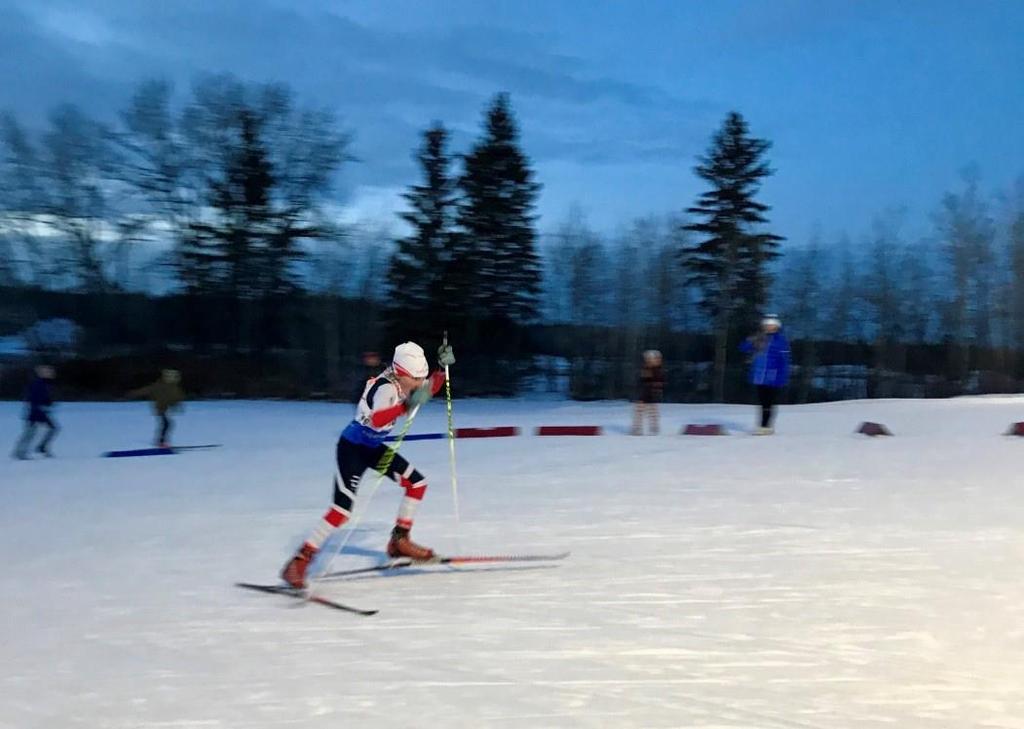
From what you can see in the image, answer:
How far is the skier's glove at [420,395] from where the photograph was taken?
709cm

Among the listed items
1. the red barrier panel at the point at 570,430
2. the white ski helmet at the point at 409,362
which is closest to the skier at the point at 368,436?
the white ski helmet at the point at 409,362

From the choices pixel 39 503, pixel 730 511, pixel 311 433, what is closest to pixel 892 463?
pixel 730 511

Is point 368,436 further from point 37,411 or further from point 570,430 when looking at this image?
point 37,411

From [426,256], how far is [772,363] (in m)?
26.6

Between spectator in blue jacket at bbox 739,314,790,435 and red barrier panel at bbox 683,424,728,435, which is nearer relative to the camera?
spectator in blue jacket at bbox 739,314,790,435

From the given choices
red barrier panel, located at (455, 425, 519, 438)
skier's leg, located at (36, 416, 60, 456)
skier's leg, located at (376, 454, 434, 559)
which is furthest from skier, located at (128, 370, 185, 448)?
skier's leg, located at (376, 454, 434, 559)

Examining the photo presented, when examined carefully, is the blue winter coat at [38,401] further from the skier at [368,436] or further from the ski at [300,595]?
the skier at [368,436]

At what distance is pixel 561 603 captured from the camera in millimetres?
6496

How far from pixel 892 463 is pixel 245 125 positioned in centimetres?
3727

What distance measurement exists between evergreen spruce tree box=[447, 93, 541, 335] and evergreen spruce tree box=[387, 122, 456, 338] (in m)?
0.73

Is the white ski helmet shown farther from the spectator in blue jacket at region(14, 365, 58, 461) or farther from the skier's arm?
the spectator in blue jacket at region(14, 365, 58, 461)

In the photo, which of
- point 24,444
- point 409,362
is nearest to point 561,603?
point 409,362

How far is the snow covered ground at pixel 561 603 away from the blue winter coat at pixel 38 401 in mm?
3834

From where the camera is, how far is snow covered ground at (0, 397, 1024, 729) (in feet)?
15.6
